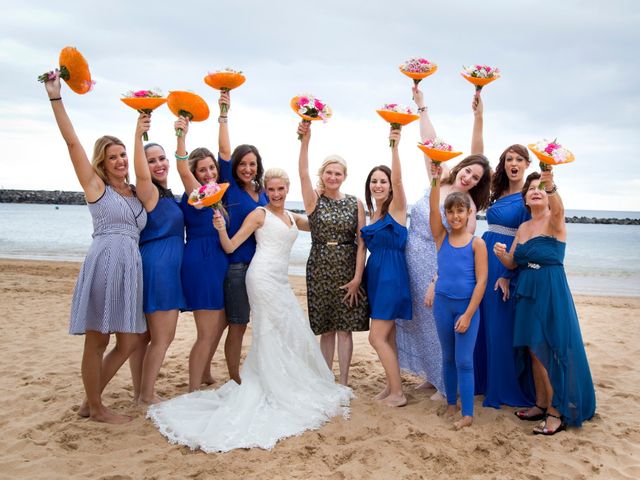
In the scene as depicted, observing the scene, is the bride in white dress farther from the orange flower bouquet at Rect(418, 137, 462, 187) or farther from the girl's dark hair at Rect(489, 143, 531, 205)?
the girl's dark hair at Rect(489, 143, 531, 205)

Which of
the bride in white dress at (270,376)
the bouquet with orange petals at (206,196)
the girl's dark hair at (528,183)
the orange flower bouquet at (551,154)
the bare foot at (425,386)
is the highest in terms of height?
the orange flower bouquet at (551,154)

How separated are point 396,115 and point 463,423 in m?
2.73

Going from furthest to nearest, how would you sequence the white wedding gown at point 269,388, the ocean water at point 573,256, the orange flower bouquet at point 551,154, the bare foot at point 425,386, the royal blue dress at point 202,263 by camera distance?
the ocean water at point 573,256
the bare foot at point 425,386
the royal blue dress at point 202,263
the white wedding gown at point 269,388
the orange flower bouquet at point 551,154

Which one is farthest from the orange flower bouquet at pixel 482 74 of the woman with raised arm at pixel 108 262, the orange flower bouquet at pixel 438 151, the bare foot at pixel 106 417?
the bare foot at pixel 106 417

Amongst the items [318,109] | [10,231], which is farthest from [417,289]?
[10,231]

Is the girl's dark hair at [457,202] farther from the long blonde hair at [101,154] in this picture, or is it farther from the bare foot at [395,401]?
the long blonde hair at [101,154]

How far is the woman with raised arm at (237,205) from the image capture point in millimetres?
4844

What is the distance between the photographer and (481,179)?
4992 mm

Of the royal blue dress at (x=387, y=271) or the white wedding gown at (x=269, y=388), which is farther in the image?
the royal blue dress at (x=387, y=271)

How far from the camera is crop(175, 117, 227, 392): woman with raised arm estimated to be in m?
4.71

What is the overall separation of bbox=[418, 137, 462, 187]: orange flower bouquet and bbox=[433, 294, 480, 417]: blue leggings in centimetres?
104

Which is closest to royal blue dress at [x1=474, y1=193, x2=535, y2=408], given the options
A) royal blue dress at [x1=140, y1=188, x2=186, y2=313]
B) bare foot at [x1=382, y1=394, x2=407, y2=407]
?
bare foot at [x1=382, y1=394, x2=407, y2=407]

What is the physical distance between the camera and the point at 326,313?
5.06 meters

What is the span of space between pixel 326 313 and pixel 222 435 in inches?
60.8
